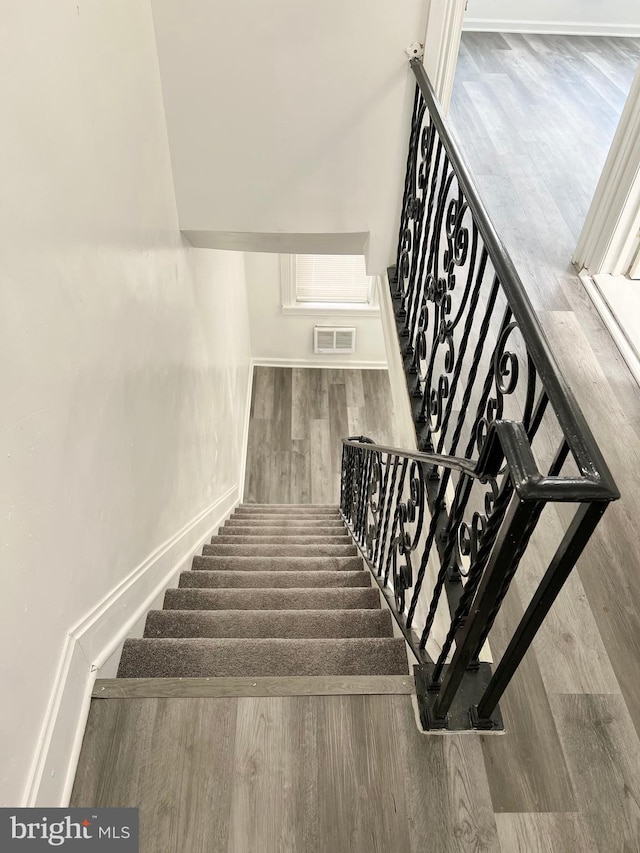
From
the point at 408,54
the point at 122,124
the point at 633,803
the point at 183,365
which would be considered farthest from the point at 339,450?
the point at 633,803

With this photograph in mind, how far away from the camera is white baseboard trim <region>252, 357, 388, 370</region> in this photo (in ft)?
24.0

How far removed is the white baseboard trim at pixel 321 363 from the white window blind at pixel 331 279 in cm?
76

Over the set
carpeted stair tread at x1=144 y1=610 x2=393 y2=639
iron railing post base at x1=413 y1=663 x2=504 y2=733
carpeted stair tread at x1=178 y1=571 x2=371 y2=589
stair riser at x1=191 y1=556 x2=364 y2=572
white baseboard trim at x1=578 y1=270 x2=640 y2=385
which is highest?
white baseboard trim at x1=578 y1=270 x2=640 y2=385

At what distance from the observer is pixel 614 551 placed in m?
2.05

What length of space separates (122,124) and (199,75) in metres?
0.80

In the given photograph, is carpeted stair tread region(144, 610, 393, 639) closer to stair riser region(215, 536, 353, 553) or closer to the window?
stair riser region(215, 536, 353, 553)

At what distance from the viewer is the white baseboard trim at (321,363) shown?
732cm

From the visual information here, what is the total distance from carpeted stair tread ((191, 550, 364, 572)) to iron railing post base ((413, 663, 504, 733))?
1587 mm

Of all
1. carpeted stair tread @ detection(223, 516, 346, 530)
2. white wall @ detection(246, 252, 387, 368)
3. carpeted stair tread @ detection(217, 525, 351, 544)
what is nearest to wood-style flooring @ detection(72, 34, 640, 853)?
carpeted stair tread @ detection(217, 525, 351, 544)

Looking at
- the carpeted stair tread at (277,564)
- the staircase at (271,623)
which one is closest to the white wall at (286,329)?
the staircase at (271,623)

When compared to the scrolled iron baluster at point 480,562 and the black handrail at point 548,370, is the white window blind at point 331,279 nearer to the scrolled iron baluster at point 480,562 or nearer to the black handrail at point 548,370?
the black handrail at point 548,370

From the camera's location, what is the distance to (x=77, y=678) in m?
1.57

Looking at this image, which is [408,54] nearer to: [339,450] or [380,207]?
[380,207]

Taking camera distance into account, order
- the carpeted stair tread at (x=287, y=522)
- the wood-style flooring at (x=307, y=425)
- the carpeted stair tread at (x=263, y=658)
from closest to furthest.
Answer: the carpeted stair tread at (x=263, y=658), the carpeted stair tread at (x=287, y=522), the wood-style flooring at (x=307, y=425)
